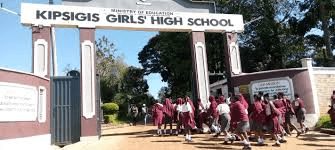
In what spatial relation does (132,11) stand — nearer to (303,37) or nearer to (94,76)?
(94,76)

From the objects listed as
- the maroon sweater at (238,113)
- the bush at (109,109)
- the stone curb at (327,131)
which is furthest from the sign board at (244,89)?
the bush at (109,109)

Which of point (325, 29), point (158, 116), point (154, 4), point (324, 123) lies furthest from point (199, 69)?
point (325, 29)

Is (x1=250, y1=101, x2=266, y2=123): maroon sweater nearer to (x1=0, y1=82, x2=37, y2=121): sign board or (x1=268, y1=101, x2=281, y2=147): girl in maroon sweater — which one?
(x1=268, y1=101, x2=281, y2=147): girl in maroon sweater

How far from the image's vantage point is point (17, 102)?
1376cm

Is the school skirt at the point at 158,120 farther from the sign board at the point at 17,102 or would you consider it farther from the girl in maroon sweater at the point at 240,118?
the girl in maroon sweater at the point at 240,118

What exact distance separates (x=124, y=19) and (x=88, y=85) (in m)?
3.57

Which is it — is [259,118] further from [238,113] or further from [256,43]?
[256,43]

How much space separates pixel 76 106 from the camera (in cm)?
1791

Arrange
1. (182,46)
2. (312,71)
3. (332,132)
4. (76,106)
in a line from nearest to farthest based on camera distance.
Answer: (332,132) → (76,106) → (312,71) → (182,46)

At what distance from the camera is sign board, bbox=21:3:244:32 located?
17.8 metres

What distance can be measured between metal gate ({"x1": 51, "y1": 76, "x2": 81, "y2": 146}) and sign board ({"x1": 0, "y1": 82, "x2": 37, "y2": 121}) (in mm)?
2393

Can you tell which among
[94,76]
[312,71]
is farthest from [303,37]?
[94,76]

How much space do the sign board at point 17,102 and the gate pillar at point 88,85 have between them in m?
2.85

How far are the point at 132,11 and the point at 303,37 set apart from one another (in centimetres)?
2049
